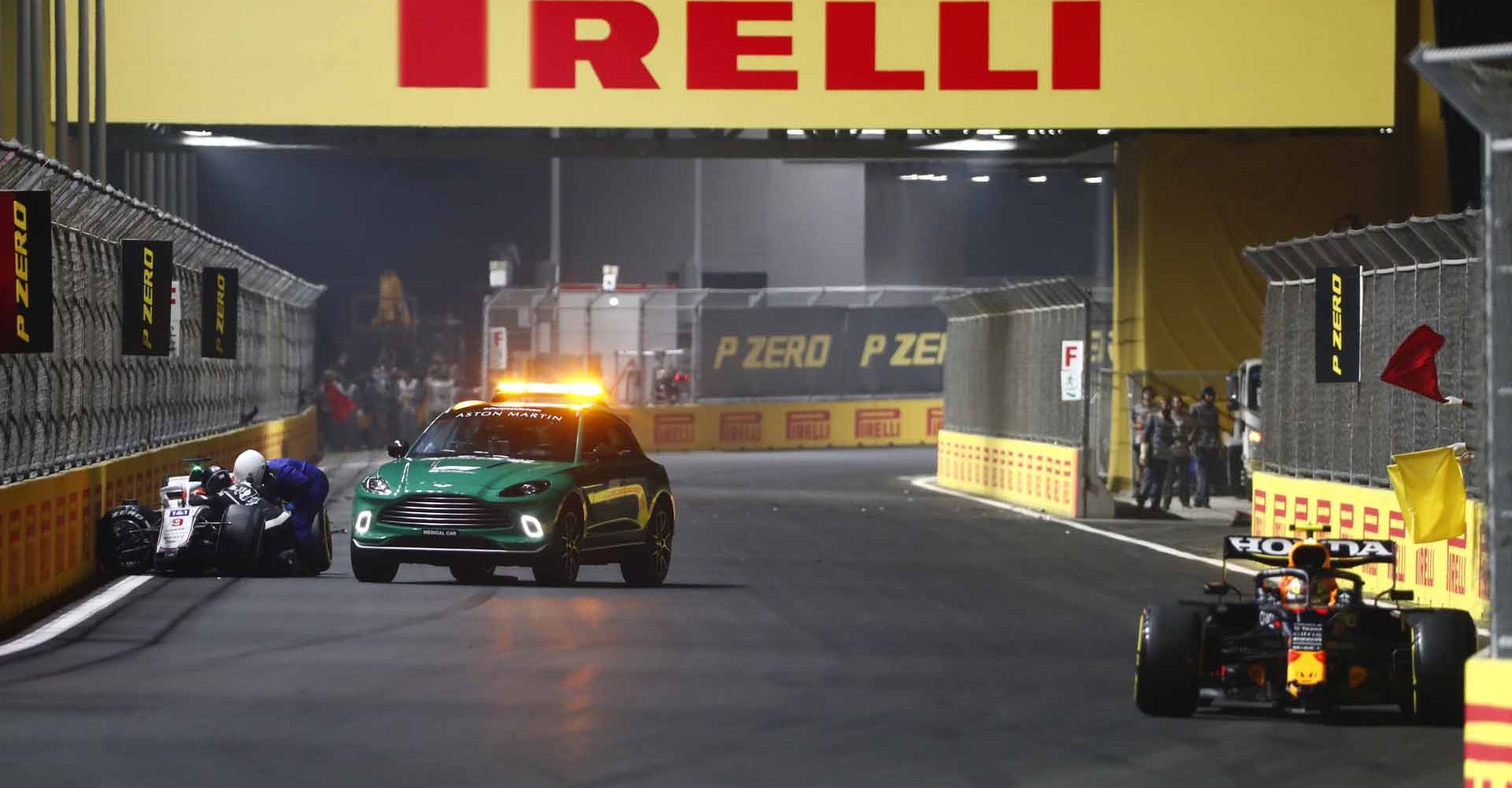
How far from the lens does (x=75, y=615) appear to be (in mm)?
17969

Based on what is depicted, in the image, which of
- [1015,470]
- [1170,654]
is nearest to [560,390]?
[1170,654]

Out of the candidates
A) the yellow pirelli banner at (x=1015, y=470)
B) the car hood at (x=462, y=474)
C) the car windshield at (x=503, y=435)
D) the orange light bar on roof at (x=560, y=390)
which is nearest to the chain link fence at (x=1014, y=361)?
the yellow pirelli banner at (x=1015, y=470)

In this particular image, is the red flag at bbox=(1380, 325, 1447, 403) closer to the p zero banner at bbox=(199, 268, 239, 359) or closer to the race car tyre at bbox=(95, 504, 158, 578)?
the race car tyre at bbox=(95, 504, 158, 578)

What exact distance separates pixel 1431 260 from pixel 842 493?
56.1 ft

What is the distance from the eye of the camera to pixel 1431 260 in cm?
2123

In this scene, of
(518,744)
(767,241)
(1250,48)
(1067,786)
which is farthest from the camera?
(767,241)

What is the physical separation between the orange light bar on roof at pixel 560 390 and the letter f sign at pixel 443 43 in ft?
32.2

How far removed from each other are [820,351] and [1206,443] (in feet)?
74.3

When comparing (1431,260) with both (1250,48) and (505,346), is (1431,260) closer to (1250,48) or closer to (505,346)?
(1250,48)

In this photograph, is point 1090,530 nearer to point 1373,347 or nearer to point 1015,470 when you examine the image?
point 1015,470

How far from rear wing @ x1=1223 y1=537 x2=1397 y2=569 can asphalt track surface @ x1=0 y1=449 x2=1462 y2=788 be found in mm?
824

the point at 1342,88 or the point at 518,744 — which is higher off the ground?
the point at 1342,88

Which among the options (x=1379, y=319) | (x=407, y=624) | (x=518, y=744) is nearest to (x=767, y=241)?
(x=1379, y=319)

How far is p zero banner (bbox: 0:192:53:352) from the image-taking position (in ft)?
57.5
